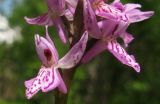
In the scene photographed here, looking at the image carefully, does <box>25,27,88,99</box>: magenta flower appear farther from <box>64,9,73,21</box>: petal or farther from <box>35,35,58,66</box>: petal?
<box>64,9,73,21</box>: petal

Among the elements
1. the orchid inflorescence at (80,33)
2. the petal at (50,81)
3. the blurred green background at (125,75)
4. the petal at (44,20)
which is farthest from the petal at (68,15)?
the blurred green background at (125,75)

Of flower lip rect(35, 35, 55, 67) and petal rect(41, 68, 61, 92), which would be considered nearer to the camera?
petal rect(41, 68, 61, 92)

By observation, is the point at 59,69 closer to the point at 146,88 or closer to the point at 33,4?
the point at 146,88

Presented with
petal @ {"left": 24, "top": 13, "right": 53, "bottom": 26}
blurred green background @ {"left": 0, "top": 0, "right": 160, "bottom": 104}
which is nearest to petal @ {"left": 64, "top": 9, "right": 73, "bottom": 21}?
petal @ {"left": 24, "top": 13, "right": 53, "bottom": 26}

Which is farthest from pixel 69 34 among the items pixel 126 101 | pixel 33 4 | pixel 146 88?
pixel 33 4

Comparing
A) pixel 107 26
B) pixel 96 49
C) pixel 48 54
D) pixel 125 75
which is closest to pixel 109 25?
pixel 107 26

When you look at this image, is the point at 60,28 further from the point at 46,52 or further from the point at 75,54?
the point at 75,54

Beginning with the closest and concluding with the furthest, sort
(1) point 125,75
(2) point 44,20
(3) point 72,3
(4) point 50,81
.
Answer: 1. (4) point 50,81
2. (3) point 72,3
3. (2) point 44,20
4. (1) point 125,75
